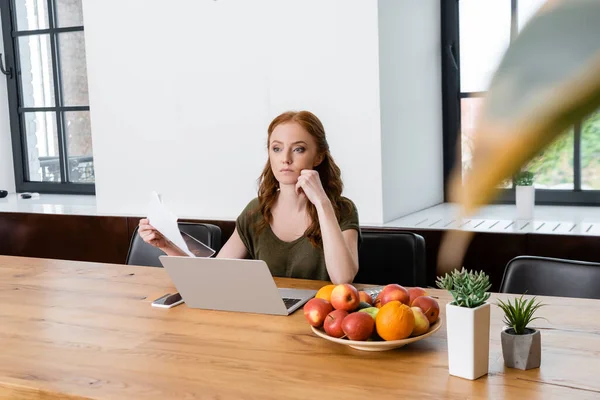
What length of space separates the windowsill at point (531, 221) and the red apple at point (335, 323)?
1212mm

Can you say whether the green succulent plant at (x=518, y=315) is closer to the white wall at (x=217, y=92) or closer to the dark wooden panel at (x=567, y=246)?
the dark wooden panel at (x=567, y=246)

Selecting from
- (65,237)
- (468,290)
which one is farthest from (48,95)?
(468,290)

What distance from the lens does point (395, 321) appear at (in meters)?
1.50

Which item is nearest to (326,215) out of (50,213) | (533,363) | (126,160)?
(533,363)

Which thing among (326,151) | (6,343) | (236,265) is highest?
(326,151)

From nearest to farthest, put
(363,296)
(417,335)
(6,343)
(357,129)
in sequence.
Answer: (417,335) < (363,296) < (6,343) < (357,129)

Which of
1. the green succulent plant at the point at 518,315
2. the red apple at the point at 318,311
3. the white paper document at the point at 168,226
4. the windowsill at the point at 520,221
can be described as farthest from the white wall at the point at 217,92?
the green succulent plant at the point at 518,315

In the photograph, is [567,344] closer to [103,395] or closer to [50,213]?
[103,395]

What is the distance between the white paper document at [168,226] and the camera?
2.15 meters

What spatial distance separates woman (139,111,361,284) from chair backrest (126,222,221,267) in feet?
0.75

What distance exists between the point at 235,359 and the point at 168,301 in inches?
21.4

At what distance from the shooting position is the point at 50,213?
388 cm

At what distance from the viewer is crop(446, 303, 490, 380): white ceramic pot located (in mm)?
1355

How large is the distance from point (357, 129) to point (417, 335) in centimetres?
160
